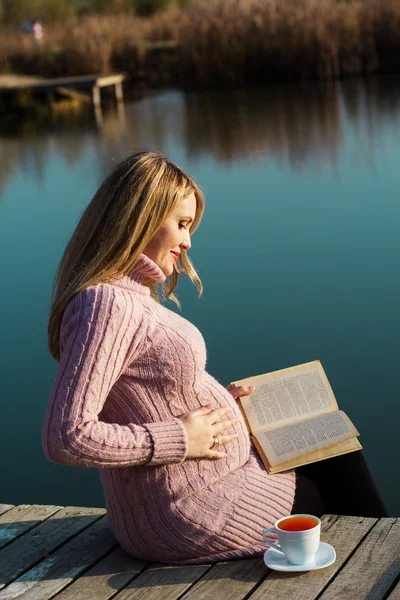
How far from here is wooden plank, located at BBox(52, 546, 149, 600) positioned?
1.76 meters

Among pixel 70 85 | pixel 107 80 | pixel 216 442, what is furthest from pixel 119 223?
pixel 70 85

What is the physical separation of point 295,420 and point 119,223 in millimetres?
539

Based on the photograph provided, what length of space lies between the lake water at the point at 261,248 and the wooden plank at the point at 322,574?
1.23 m

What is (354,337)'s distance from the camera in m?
4.36

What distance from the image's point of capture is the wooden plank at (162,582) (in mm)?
1711

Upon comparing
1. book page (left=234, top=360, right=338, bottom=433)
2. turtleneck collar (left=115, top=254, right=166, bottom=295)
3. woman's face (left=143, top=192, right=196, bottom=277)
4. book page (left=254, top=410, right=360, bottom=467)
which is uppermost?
woman's face (left=143, top=192, right=196, bottom=277)

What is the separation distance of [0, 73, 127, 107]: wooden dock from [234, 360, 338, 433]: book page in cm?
1286

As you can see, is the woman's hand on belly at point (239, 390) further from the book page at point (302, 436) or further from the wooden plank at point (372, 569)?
the wooden plank at point (372, 569)

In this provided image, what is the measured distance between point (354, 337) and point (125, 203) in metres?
2.80

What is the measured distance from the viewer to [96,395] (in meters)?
1.57

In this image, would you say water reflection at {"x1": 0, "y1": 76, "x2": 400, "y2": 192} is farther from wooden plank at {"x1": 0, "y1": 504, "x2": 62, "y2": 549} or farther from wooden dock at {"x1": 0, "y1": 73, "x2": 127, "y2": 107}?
wooden plank at {"x1": 0, "y1": 504, "x2": 62, "y2": 549}

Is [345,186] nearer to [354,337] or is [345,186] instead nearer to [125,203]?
[354,337]

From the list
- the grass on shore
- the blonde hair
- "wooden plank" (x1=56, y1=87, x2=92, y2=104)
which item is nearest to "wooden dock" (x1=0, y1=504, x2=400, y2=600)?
the blonde hair

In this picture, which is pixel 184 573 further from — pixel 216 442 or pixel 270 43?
pixel 270 43
